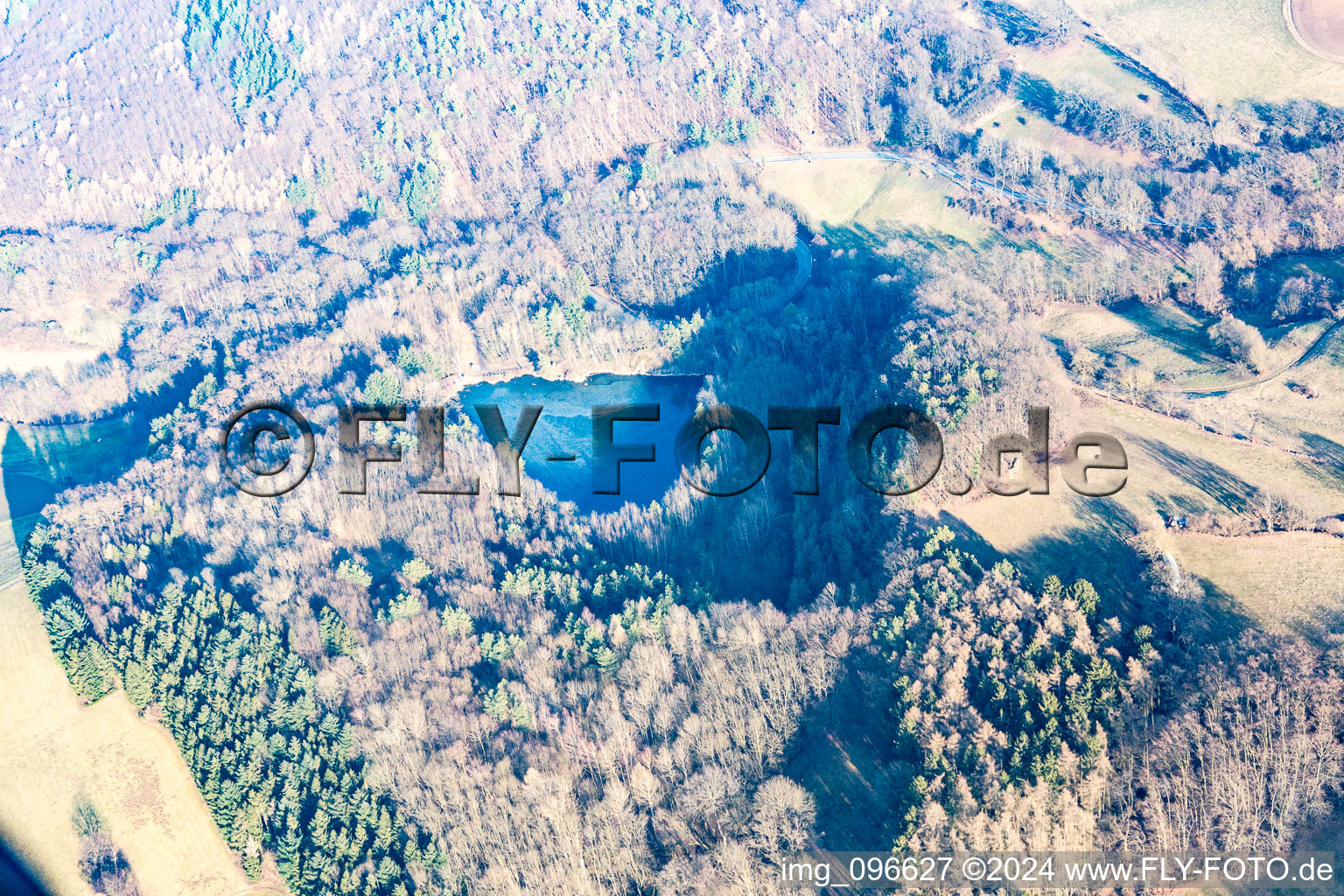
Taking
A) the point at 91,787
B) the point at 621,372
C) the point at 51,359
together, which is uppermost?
the point at 51,359

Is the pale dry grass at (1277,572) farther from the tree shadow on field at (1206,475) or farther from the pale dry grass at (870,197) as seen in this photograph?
the pale dry grass at (870,197)

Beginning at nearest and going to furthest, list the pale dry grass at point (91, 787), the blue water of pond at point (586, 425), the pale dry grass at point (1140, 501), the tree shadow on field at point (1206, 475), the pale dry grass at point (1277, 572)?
the pale dry grass at point (1277, 572), the pale dry grass at point (91, 787), the pale dry grass at point (1140, 501), the tree shadow on field at point (1206, 475), the blue water of pond at point (586, 425)

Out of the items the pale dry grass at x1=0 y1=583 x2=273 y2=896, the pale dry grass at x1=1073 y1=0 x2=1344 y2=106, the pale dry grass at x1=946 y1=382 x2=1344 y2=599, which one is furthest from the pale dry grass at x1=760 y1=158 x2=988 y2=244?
the pale dry grass at x1=0 y1=583 x2=273 y2=896

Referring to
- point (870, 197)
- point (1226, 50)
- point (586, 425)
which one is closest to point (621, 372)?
point (586, 425)

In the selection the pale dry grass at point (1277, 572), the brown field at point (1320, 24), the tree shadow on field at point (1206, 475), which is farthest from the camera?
the brown field at point (1320, 24)

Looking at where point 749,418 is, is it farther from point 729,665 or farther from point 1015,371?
point 729,665

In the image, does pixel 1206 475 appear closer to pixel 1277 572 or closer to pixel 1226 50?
pixel 1277 572

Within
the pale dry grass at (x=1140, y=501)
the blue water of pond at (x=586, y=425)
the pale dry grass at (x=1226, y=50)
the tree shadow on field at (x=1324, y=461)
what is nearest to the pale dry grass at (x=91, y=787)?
the blue water of pond at (x=586, y=425)
